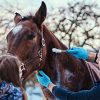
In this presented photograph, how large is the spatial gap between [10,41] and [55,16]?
7195 millimetres

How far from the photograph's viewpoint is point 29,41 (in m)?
3.04

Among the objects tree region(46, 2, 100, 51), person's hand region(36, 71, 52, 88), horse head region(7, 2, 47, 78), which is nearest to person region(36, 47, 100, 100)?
person's hand region(36, 71, 52, 88)

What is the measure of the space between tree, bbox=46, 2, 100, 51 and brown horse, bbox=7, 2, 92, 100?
6.43 meters

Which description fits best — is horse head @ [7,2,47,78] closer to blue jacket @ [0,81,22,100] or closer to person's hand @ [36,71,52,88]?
person's hand @ [36,71,52,88]

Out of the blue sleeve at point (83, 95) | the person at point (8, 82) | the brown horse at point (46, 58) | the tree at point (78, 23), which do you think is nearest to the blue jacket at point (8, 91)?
the person at point (8, 82)

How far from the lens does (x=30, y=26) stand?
3125 mm

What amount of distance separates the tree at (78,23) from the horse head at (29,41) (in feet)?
21.3

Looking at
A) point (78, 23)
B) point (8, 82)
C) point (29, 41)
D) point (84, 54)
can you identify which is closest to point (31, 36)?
point (29, 41)

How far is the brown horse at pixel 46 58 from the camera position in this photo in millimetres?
3068

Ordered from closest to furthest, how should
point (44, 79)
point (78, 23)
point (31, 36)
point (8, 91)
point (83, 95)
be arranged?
1. point (8, 91)
2. point (83, 95)
3. point (44, 79)
4. point (31, 36)
5. point (78, 23)

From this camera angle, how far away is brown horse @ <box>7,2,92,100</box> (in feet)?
10.1

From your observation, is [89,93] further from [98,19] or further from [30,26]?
[98,19]

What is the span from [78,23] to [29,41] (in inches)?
288

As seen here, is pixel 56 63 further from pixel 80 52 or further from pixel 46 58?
pixel 80 52
